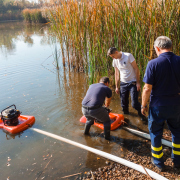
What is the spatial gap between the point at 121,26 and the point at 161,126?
2.94 m

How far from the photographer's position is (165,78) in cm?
252

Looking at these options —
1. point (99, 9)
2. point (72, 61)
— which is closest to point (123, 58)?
point (99, 9)

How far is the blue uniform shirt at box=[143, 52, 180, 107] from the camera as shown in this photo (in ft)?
8.15

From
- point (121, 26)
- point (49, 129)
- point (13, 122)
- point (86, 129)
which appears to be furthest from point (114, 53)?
point (13, 122)

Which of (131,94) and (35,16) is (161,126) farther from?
(35,16)

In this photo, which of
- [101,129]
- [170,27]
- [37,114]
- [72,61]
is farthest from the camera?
[72,61]

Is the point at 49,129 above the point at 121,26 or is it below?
below

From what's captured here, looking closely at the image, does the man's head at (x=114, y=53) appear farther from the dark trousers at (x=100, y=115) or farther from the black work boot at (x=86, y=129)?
the black work boot at (x=86, y=129)

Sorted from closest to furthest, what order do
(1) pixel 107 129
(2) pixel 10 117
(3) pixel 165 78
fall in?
(3) pixel 165 78 < (1) pixel 107 129 < (2) pixel 10 117

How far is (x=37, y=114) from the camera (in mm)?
5047

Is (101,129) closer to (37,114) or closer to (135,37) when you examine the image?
(37,114)

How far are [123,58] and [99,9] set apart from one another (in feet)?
5.89

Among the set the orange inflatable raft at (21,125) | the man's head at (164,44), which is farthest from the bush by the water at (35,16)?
the man's head at (164,44)

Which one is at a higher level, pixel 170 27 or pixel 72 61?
pixel 170 27
